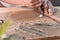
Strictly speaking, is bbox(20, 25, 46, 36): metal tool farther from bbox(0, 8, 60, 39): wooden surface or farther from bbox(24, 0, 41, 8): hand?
bbox(24, 0, 41, 8): hand

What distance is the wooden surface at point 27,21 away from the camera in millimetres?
1019

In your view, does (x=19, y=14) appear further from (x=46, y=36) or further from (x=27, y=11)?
(x=46, y=36)

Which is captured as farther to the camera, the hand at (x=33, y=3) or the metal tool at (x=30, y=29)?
the hand at (x=33, y=3)

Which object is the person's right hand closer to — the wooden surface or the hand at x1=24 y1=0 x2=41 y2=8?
the hand at x1=24 y1=0 x2=41 y2=8

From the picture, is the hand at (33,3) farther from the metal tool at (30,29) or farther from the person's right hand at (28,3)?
the metal tool at (30,29)

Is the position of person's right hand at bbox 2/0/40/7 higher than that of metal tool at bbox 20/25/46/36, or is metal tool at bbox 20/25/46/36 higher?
person's right hand at bbox 2/0/40/7

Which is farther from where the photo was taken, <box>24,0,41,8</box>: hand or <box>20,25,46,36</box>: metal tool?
<box>24,0,41,8</box>: hand

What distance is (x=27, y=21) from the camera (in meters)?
1.27

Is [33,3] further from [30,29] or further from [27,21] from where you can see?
[30,29]

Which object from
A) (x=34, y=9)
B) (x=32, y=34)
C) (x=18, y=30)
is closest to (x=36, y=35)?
(x=32, y=34)

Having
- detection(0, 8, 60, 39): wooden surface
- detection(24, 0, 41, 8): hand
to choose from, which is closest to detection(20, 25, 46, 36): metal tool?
detection(0, 8, 60, 39): wooden surface

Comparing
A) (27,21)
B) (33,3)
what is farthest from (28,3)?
(27,21)

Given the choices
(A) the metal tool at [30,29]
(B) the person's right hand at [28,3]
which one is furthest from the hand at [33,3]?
(A) the metal tool at [30,29]

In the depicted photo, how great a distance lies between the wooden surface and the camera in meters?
1.02
